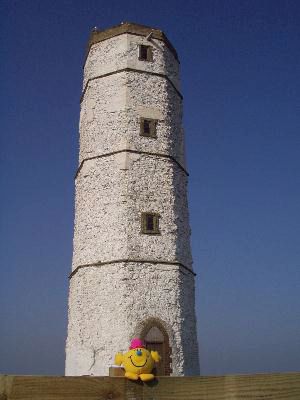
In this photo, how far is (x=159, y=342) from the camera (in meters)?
11.2

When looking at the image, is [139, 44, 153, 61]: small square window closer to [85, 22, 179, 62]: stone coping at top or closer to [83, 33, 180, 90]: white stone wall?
[83, 33, 180, 90]: white stone wall

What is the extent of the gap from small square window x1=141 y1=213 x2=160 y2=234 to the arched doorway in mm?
2731

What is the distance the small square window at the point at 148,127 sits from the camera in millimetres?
13539

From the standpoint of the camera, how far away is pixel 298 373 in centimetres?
175

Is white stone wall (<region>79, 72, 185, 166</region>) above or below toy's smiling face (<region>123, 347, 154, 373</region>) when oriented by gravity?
above

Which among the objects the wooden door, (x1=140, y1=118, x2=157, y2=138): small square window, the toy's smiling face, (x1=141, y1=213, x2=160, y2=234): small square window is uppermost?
(x1=140, y1=118, x2=157, y2=138): small square window

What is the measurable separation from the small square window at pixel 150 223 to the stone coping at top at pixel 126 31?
7.14 m

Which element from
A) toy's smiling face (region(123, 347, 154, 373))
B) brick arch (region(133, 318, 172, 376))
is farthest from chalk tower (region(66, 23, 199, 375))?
toy's smiling face (region(123, 347, 154, 373))

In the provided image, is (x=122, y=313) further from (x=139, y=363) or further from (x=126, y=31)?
(x=126, y=31)

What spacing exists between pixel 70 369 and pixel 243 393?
1110 centimetres

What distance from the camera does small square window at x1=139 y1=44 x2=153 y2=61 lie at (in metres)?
14.8

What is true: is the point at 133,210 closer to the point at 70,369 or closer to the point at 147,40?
the point at 70,369

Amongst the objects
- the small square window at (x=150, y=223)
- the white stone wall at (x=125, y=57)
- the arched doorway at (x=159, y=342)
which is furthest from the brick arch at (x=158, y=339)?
the white stone wall at (x=125, y=57)

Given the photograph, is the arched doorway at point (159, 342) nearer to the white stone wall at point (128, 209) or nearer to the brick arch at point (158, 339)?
the brick arch at point (158, 339)
